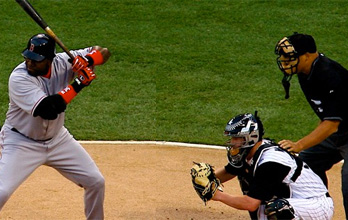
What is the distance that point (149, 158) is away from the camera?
995cm

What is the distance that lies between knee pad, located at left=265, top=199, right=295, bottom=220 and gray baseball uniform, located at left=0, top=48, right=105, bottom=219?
6.06 feet

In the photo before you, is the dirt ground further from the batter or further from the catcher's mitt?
the catcher's mitt

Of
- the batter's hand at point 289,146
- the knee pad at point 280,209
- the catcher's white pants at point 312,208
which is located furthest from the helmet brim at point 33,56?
the catcher's white pants at point 312,208

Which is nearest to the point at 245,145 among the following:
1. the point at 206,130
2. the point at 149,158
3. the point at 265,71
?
the point at 149,158

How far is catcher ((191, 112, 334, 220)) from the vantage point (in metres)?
6.72

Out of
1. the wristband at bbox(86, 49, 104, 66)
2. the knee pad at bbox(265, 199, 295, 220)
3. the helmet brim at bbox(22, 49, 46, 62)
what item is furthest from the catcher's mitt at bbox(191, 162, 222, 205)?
the helmet brim at bbox(22, 49, 46, 62)

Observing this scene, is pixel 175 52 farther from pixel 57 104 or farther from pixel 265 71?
pixel 57 104

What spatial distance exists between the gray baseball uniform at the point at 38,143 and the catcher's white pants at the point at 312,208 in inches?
80.5

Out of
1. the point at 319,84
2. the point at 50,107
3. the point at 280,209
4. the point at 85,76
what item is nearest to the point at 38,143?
the point at 50,107

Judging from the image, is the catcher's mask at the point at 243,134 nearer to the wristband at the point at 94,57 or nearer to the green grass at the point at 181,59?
the wristband at the point at 94,57

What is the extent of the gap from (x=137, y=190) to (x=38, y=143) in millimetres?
1804

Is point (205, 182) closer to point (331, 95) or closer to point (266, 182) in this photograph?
point (266, 182)

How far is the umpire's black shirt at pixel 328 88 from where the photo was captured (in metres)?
7.49

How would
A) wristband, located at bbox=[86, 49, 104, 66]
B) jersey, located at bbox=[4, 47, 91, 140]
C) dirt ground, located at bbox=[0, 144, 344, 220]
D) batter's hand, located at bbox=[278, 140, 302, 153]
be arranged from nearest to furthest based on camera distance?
batter's hand, located at bbox=[278, 140, 302, 153], jersey, located at bbox=[4, 47, 91, 140], wristband, located at bbox=[86, 49, 104, 66], dirt ground, located at bbox=[0, 144, 344, 220]
